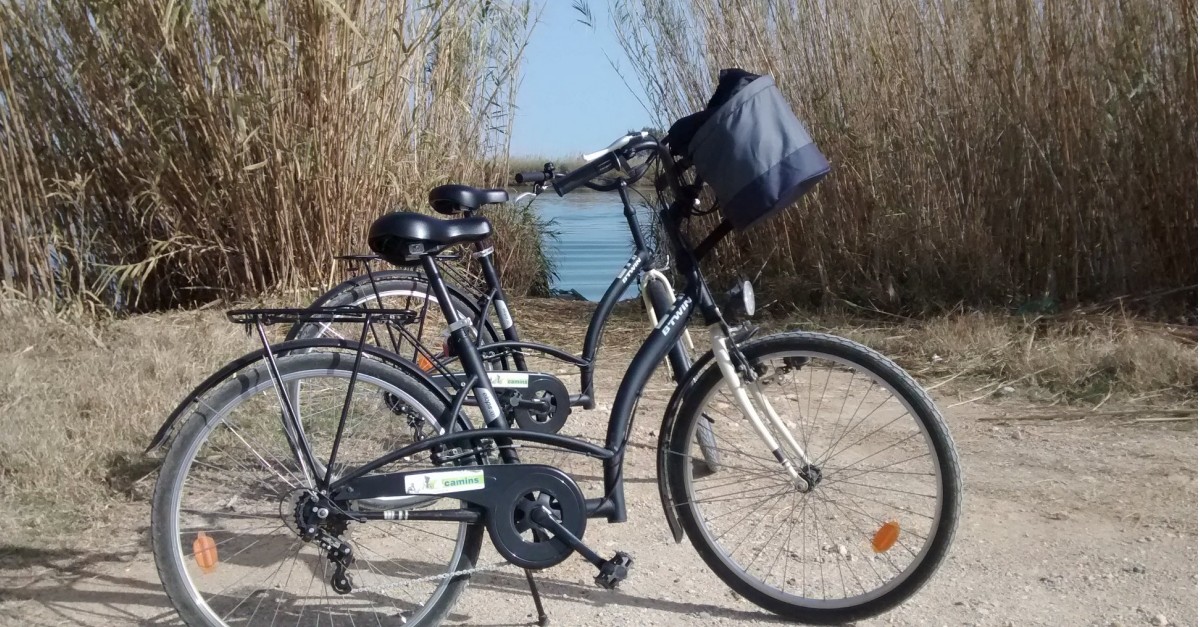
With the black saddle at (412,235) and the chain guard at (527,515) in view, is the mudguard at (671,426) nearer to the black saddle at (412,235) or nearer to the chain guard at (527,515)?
the chain guard at (527,515)

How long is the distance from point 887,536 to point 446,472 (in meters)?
1.14

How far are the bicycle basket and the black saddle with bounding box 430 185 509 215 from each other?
29.8 inches

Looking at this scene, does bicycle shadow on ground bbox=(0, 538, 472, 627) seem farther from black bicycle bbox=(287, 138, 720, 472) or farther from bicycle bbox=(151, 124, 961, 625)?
black bicycle bbox=(287, 138, 720, 472)

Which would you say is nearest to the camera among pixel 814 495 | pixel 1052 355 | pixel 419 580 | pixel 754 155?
pixel 754 155

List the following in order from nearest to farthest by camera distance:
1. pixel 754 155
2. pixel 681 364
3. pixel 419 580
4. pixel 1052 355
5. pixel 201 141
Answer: pixel 754 155, pixel 419 580, pixel 681 364, pixel 1052 355, pixel 201 141

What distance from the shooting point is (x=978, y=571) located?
9.82ft

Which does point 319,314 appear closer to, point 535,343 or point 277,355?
point 277,355

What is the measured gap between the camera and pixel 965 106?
5777 mm

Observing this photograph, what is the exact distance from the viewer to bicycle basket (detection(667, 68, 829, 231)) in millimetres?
2498

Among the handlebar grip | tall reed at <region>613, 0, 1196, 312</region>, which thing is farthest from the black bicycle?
tall reed at <region>613, 0, 1196, 312</region>

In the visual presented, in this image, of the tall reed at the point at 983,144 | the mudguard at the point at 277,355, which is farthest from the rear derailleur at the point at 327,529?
the tall reed at the point at 983,144

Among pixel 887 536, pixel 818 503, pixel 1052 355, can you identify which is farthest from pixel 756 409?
pixel 1052 355

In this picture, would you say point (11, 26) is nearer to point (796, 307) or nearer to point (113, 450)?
point (113, 450)

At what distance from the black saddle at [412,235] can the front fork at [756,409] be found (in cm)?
68
